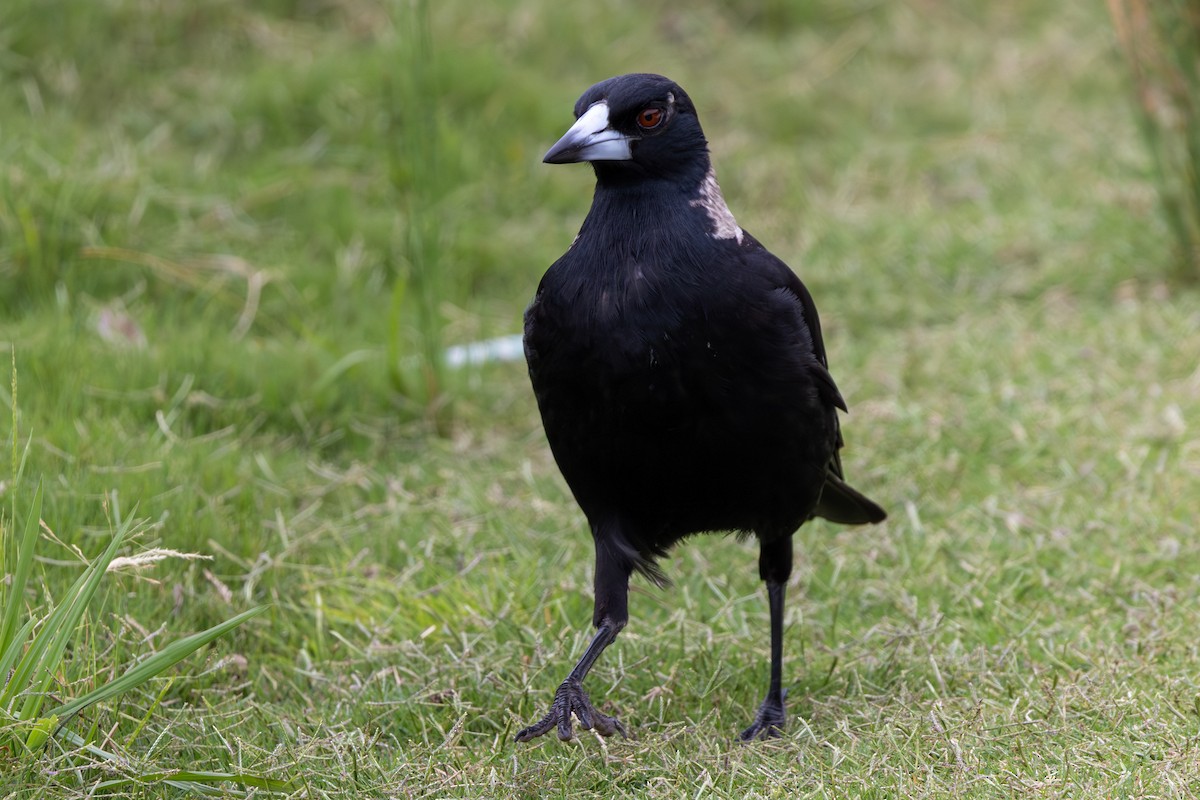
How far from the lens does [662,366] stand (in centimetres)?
284

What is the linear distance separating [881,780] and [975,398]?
2301 millimetres

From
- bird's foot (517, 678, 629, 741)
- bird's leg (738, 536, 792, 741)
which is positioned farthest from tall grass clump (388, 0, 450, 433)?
bird's foot (517, 678, 629, 741)

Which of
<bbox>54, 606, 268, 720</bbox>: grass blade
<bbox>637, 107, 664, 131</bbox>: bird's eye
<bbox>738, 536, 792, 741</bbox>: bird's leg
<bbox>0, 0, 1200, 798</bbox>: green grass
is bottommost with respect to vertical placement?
<bbox>0, 0, 1200, 798</bbox>: green grass

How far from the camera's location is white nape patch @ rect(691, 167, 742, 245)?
305 cm

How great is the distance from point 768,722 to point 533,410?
193cm

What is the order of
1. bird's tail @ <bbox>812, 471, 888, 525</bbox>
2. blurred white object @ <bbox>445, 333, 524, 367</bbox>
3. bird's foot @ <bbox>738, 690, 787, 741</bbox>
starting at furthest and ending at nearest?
1. blurred white object @ <bbox>445, 333, 524, 367</bbox>
2. bird's tail @ <bbox>812, 471, 888, 525</bbox>
3. bird's foot @ <bbox>738, 690, 787, 741</bbox>

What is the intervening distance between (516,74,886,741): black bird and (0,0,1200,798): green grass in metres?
0.39

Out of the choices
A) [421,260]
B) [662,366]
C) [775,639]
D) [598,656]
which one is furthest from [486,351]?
[662,366]

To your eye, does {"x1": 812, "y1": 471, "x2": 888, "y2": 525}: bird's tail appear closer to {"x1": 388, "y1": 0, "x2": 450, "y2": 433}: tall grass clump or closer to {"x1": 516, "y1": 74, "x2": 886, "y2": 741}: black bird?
{"x1": 516, "y1": 74, "x2": 886, "y2": 741}: black bird

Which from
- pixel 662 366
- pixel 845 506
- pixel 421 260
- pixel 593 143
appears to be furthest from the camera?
pixel 421 260

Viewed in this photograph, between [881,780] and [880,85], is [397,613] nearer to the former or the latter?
[881,780]

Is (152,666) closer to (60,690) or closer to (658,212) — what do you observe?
(60,690)

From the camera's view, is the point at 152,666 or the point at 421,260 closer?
the point at 152,666

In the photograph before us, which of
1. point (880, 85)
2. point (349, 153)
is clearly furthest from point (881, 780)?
point (880, 85)
